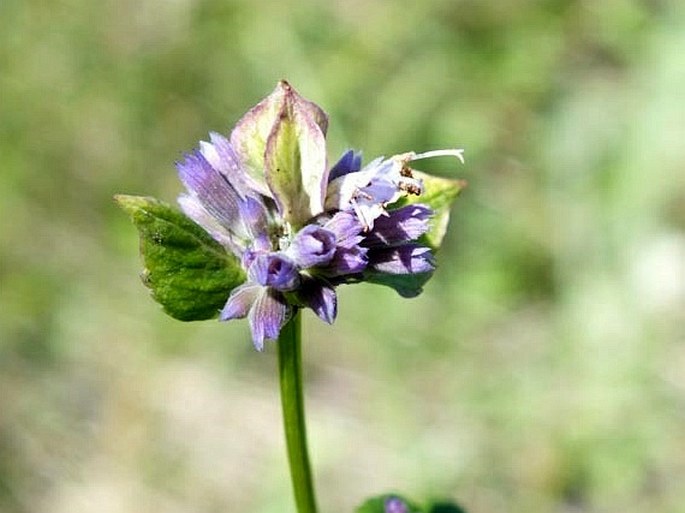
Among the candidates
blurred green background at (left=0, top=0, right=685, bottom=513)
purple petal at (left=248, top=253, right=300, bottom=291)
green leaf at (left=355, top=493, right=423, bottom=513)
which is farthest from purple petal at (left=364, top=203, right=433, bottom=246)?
blurred green background at (left=0, top=0, right=685, bottom=513)

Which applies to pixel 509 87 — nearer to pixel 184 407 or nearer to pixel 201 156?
pixel 184 407

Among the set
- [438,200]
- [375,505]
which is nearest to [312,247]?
[438,200]

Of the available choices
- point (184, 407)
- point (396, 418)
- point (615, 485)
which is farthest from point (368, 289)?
point (615, 485)

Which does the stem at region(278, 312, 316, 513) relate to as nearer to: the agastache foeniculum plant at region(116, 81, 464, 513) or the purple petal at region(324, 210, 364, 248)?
the agastache foeniculum plant at region(116, 81, 464, 513)

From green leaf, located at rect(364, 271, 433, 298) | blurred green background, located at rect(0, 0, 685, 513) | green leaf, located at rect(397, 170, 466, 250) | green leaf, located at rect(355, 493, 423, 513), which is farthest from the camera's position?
blurred green background, located at rect(0, 0, 685, 513)

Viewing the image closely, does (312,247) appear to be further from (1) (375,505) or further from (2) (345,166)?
(1) (375,505)

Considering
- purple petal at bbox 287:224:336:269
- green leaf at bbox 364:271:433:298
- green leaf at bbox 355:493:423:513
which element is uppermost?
green leaf at bbox 364:271:433:298
